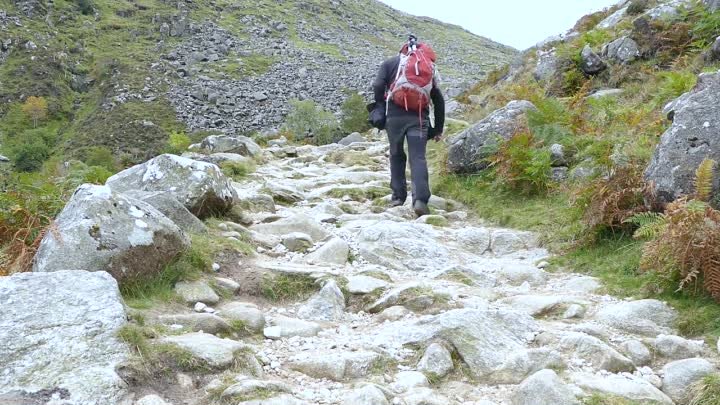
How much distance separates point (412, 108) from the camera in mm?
9344

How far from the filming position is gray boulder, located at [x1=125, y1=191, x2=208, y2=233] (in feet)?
21.0

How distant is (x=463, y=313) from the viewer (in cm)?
461

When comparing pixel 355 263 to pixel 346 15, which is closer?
pixel 355 263

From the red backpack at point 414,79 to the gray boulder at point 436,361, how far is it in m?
5.56

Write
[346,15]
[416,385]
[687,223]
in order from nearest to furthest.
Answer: [416,385]
[687,223]
[346,15]

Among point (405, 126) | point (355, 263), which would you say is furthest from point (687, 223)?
point (405, 126)

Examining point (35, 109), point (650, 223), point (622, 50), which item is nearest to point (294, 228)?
point (650, 223)

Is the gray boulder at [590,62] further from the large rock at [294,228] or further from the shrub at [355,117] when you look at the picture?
the shrub at [355,117]

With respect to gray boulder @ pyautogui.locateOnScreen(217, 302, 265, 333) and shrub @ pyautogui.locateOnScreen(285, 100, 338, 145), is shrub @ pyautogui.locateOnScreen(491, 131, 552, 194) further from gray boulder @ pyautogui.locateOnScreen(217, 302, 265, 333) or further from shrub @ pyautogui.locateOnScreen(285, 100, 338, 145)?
shrub @ pyautogui.locateOnScreen(285, 100, 338, 145)

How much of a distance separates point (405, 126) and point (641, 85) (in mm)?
5713

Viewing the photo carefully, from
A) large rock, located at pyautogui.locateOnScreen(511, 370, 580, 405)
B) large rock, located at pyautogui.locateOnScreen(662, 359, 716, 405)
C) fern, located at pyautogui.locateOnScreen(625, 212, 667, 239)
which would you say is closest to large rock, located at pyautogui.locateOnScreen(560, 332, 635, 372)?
large rock, located at pyautogui.locateOnScreen(662, 359, 716, 405)

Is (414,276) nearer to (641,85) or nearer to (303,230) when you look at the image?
(303,230)

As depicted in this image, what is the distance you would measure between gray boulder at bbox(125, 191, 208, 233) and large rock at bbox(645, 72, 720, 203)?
476 cm

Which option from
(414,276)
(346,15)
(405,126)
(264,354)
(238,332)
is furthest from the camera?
(346,15)
